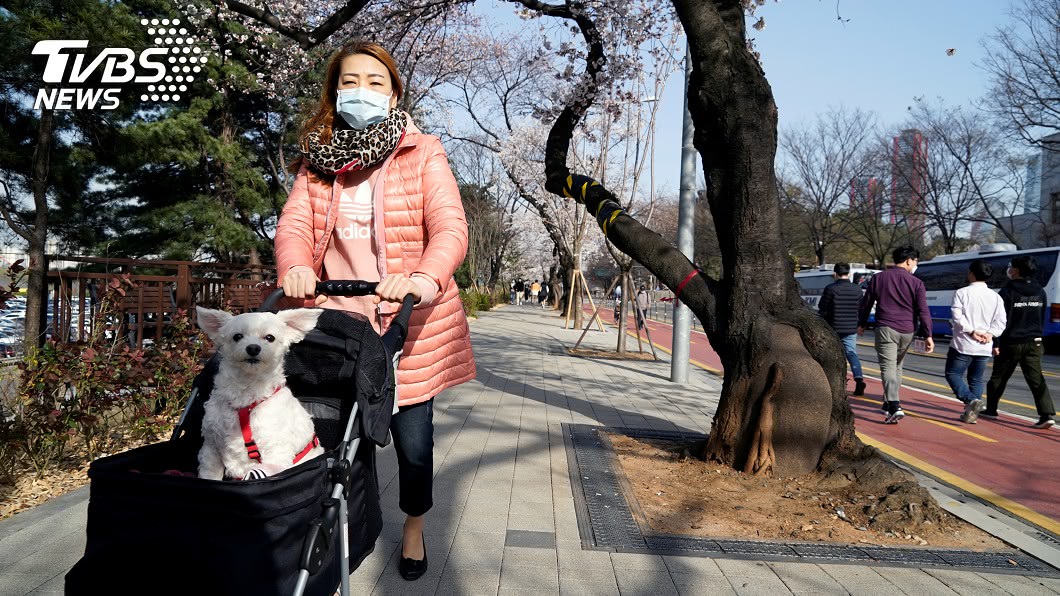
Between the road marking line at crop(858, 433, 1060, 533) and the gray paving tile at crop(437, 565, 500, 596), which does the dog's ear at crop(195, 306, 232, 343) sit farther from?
the road marking line at crop(858, 433, 1060, 533)

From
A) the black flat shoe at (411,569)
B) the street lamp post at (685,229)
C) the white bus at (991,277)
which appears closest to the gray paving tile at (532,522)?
the black flat shoe at (411,569)

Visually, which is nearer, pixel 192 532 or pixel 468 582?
pixel 192 532

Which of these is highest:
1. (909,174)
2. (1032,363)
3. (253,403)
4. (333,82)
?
(909,174)

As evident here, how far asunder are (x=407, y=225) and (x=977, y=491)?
4.63 m

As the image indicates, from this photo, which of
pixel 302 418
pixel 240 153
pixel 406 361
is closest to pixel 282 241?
pixel 406 361

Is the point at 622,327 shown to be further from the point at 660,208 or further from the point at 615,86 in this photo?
the point at 660,208

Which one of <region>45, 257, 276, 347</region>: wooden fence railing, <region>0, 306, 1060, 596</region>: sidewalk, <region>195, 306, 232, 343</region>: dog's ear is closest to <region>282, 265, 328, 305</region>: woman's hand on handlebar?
<region>195, 306, 232, 343</region>: dog's ear

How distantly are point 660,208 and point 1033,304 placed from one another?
4751 cm

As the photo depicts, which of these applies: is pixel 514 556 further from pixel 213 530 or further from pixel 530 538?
pixel 213 530

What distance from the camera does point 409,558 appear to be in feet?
9.28

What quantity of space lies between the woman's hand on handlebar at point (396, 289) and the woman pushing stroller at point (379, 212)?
1.05 feet

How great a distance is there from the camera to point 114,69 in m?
11.6

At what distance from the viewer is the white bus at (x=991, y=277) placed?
55.8 ft

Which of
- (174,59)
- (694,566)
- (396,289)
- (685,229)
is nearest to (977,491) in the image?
(694,566)
